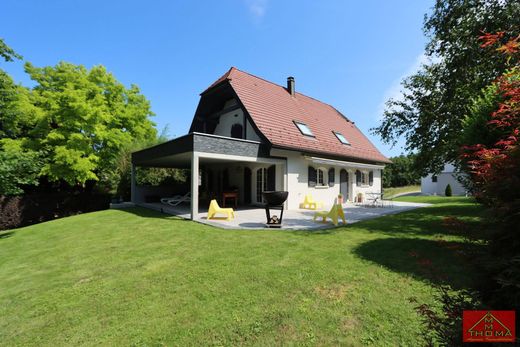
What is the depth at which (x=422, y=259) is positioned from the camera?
17.0 feet

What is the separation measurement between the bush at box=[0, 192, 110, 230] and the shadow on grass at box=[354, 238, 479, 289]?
62.1 ft

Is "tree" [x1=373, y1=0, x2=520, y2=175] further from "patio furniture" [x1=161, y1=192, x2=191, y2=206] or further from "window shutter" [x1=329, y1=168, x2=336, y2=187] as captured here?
"patio furniture" [x1=161, y1=192, x2=191, y2=206]

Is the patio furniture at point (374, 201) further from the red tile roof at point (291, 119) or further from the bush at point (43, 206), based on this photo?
the bush at point (43, 206)

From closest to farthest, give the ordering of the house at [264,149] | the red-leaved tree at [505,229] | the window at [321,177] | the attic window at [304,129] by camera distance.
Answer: the red-leaved tree at [505,229] < the house at [264,149] < the attic window at [304,129] < the window at [321,177]

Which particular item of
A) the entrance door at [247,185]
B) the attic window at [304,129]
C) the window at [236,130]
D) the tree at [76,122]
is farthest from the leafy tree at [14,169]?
the attic window at [304,129]

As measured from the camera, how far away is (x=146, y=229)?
9484mm

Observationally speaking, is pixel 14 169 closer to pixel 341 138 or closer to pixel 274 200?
pixel 274 200

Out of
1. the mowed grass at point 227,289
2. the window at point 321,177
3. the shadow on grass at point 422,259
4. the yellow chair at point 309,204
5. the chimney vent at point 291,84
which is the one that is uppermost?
the chimney vent at point 291,84

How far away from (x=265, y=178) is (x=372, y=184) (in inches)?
470

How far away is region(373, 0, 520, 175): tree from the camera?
11.0 metres

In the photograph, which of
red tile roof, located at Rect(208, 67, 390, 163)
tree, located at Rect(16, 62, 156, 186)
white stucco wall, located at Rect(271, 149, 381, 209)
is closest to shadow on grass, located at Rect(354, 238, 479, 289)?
white stucco wall, located at Rect(271, 149, 381, 209)

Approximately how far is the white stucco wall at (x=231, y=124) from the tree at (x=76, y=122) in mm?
8387

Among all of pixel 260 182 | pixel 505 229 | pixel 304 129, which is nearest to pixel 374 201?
pixel 304 129

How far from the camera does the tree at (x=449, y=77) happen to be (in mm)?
10977
